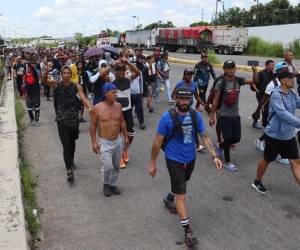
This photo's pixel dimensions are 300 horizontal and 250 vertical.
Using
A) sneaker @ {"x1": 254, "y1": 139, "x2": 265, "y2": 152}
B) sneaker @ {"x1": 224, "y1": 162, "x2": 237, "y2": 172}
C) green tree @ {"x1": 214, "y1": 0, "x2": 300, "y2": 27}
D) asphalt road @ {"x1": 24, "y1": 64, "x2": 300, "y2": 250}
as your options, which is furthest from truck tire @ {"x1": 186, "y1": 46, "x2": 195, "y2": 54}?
sneaker @ {"x1": 224, "y1": 162, "x2": 237, "y2": 172}

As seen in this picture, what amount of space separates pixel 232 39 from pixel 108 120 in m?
43.6

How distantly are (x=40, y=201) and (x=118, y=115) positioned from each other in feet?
5.08

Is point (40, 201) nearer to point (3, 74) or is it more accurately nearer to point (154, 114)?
Result: point (154, 114)

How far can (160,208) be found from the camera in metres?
5.89

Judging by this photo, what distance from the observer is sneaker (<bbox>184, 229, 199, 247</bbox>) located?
4773mm

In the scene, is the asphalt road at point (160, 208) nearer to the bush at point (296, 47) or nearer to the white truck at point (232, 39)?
the bush at point (296, 47)

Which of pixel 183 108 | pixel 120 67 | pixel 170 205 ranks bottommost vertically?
pixel 170 205

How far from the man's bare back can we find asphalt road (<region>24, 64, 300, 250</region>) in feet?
2.82

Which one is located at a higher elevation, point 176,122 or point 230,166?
point 176,122

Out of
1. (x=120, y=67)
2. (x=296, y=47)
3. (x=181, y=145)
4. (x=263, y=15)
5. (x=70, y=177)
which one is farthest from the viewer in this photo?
(x=263, y=15)

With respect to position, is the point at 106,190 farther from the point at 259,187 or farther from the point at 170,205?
the point at 259,187

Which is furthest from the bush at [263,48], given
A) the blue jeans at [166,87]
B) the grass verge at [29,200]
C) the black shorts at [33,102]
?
the grass verge at [29,200]

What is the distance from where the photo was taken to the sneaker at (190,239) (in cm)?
477

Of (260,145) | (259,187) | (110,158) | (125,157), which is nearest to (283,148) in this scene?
(259,187)
